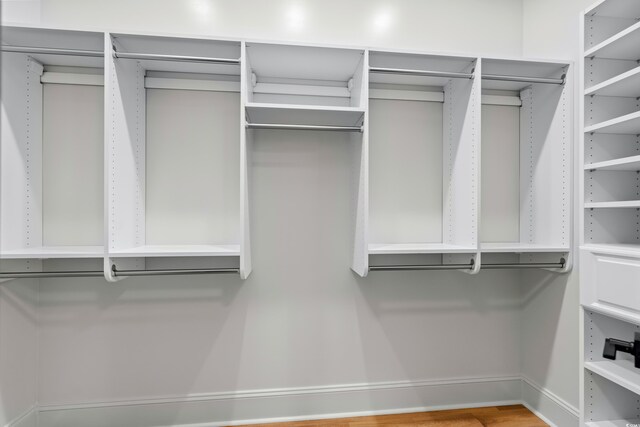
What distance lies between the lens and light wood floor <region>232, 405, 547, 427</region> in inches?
87.2

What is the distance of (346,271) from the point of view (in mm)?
2330

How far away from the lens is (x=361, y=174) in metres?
2.01

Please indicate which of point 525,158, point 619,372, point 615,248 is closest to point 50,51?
point 525,158

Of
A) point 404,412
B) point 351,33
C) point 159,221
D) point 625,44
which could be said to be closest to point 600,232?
point 625,44

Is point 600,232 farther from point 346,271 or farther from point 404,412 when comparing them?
point 404,412

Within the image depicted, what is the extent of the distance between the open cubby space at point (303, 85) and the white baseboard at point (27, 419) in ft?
6.53

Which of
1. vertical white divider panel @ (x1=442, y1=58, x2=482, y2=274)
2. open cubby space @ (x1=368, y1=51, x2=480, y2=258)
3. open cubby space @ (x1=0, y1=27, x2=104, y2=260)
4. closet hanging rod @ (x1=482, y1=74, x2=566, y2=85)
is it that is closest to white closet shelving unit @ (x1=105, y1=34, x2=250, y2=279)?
open cubby space @ (x1=0, y1=27, x2=104, y2=260)

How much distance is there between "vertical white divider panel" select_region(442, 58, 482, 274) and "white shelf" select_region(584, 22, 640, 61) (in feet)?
1.78

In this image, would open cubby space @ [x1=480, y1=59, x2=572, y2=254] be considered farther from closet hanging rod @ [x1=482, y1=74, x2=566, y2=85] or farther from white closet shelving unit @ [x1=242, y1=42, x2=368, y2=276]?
white closet shelving unit @ [x1=242, y1=42, x2=368, y2=276]

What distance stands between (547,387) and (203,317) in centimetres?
208

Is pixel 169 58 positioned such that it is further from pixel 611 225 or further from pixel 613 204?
pixel 611 225

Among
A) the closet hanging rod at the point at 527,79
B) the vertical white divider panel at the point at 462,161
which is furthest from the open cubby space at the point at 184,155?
the closet hanging rod at the point at 527,79

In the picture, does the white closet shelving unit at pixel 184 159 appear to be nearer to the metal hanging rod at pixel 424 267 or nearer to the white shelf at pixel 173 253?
the white shelf at pixel 173 253

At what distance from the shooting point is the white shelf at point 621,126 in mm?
1653
